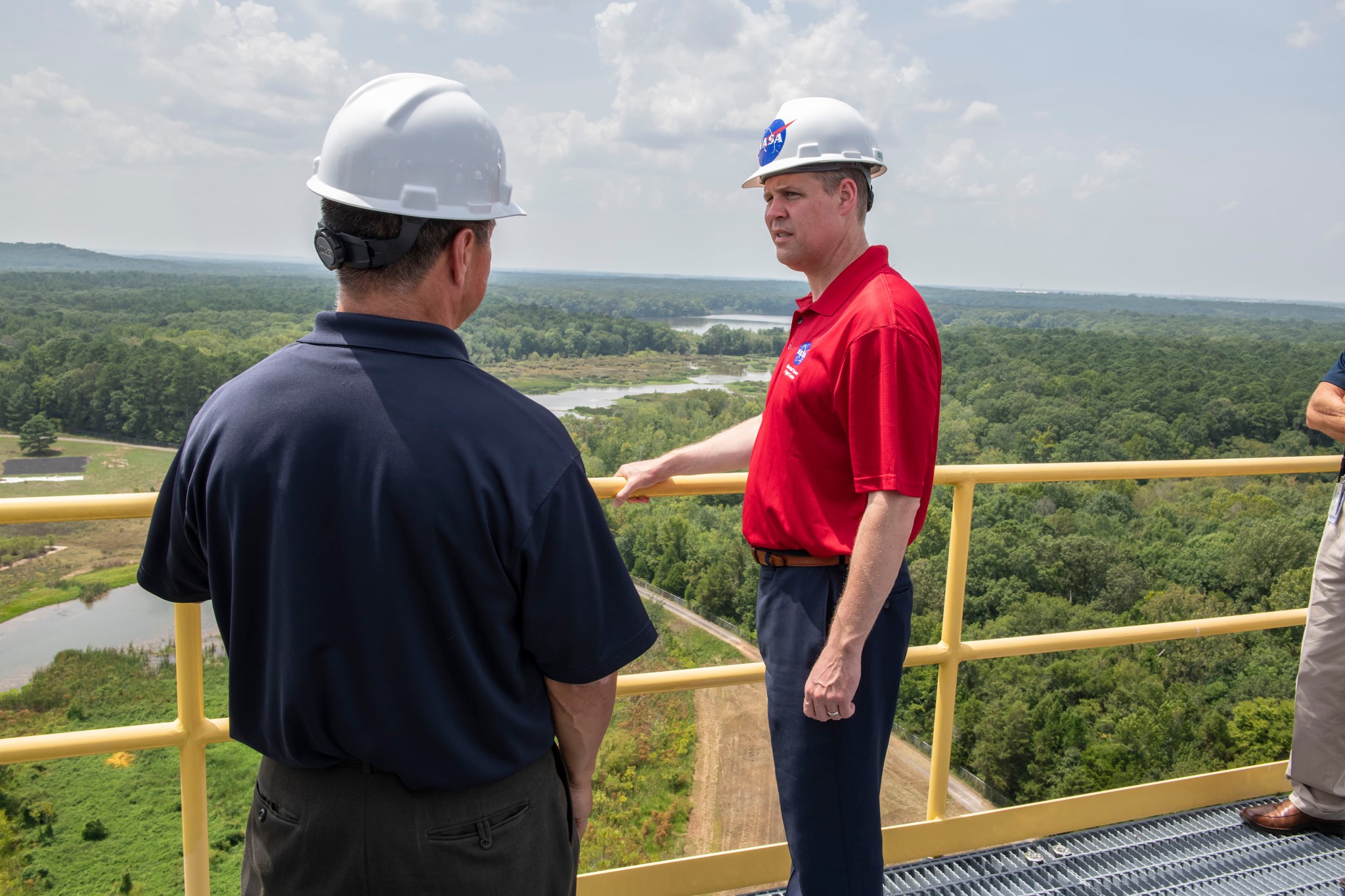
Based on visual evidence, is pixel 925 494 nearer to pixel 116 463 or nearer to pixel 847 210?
pixel 847 210

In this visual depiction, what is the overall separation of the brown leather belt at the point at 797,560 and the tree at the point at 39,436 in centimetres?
3235

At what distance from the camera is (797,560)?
1.78m

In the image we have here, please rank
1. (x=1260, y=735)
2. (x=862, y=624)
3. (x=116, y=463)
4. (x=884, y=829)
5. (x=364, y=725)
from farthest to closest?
(x=116, y=463) → (x=1260, y=735) → (x=884, y=829) → (x=862, y=624) → (x=364, y=725)

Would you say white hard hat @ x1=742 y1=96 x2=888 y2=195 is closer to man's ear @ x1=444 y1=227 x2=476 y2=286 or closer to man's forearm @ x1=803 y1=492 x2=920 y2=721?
man's forearm @ x1=803 y1=492 x2=920 y2=721

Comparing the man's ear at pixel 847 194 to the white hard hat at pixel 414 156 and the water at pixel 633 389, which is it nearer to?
the white hard hat at pixel 414 156

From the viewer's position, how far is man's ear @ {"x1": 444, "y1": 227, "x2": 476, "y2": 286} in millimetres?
1135

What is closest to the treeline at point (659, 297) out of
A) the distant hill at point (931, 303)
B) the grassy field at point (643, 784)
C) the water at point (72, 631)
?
the distant hill at point (931, 303)

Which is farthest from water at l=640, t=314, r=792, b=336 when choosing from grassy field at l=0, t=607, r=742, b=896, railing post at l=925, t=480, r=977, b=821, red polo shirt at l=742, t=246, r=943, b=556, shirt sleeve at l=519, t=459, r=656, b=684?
shirt sleeve at l=519, t=459, r=656, b=684

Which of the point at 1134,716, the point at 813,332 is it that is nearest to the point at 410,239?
the point at 813,332

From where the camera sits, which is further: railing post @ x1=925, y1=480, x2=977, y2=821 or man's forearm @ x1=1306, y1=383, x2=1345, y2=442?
man's forearm @ x1=1306, y1=383, x2=1345, y2=442

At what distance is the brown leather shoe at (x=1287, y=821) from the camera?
106 inches

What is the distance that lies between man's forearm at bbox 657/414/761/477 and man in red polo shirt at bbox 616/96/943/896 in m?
0.27

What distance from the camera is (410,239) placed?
111 cm

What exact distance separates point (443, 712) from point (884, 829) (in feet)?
5.91
